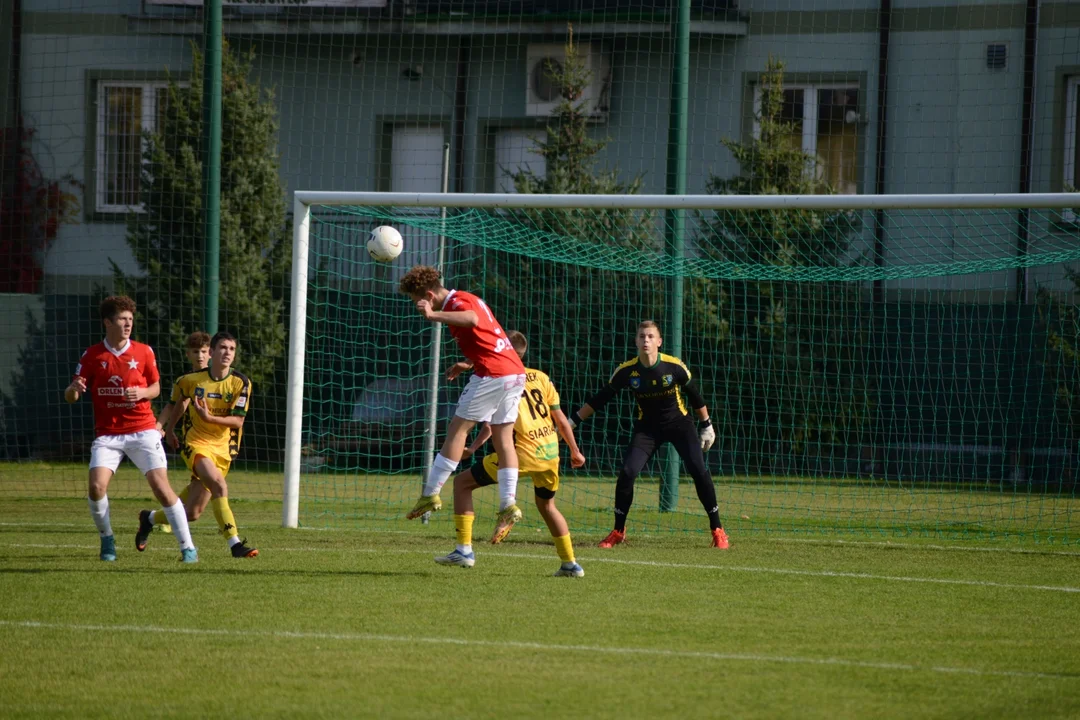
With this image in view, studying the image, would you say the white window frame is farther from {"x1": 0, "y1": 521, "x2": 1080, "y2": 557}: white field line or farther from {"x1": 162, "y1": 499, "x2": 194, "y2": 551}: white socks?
{"x1": 162, "y1": 499, "x2": 194, "y2": 551}: white socks

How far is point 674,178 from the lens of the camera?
1378 cm

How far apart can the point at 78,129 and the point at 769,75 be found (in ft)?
39.4

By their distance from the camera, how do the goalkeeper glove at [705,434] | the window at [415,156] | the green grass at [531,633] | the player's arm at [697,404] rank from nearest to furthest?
the green grass at [531,633]
the player's arm at [697,404]
the goalkeeper glove at [705,434]
the window at [415,156]

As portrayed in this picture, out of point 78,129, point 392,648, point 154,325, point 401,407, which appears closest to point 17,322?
point 154,325

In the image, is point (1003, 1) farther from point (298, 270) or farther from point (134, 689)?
point (134, 689)

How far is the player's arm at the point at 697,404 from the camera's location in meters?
10.8

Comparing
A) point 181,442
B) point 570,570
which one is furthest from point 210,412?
point 570,570

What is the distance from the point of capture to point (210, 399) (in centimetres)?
960

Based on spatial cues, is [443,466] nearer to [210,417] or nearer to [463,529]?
[463,529]

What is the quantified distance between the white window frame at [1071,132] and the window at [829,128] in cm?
303

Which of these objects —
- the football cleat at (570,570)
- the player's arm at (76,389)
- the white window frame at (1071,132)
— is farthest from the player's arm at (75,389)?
the white window frame at (1071,132)

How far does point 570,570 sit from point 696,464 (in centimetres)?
255

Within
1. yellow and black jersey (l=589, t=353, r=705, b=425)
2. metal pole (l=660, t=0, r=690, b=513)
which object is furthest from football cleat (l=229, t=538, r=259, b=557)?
metal pole (l=660, t=0, r=690, b=513)

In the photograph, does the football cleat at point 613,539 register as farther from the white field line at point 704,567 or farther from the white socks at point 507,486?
the white socks at point 507,486
